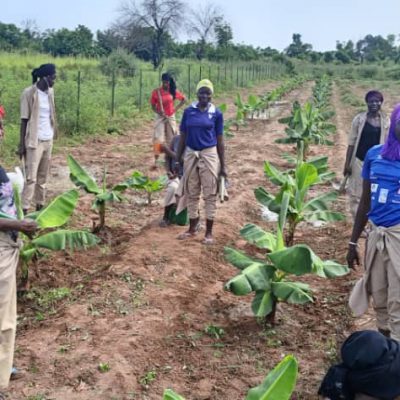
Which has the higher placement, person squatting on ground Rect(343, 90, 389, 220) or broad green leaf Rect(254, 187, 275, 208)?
person squatting on ground Rect(343, 90, 389, 220)

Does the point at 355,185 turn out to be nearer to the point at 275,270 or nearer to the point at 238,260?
the point at 275,270

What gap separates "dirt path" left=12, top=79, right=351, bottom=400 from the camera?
4508 mm

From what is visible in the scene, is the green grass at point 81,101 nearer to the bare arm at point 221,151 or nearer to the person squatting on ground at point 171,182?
the person squatting on ground at point 171,182

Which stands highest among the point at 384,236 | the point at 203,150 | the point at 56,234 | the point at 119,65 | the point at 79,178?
the point at 119,65

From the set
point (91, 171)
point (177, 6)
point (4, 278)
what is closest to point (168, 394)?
point (4, 278)

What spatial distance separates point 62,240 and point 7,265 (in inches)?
62.5

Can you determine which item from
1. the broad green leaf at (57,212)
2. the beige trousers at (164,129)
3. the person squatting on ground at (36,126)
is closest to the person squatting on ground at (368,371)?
the broad green leaf at (57,212)

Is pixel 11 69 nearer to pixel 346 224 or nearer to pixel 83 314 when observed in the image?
pixel 346 224

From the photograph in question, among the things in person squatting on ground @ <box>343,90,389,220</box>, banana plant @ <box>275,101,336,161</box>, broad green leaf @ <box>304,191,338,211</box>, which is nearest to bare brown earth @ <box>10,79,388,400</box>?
broad green leaf @ <box>304,191,338,211</box>

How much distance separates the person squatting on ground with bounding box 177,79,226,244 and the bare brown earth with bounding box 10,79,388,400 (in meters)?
0.60

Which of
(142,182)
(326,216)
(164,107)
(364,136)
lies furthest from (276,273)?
(164,107)

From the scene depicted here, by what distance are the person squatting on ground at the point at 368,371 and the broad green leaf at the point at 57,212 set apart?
352cm

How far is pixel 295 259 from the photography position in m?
4.75

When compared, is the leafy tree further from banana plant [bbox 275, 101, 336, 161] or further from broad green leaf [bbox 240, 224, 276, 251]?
broad green leaf [bbox 240, 224, 276, 251]
